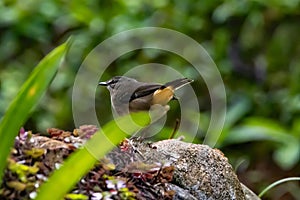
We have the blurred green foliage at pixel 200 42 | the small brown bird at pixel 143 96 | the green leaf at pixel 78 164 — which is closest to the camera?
the green leaf at pixel 78 164

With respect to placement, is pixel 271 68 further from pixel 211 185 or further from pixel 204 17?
pixel 211 185

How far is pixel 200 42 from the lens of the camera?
4.18 metres

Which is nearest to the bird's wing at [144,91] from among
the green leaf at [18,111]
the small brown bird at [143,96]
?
the small brown bird at [143,96]

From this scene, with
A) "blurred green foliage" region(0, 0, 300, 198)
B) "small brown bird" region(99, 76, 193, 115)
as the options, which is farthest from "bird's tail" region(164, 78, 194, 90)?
"blurred green foliage" region(0, 0, 300, 198)

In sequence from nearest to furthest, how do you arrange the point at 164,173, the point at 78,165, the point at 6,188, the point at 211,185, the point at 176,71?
the point at 78,165
the point at 6,188
the point at 164,173
the point at 211,185
the point at 176,71

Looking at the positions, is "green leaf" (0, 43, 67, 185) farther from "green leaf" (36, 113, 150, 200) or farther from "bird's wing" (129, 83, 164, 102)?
"bird's wing" (129, 83, 164, 102)

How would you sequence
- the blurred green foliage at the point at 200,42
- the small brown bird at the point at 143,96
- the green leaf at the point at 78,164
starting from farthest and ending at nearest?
1. the blurred green foliage at the point at 200,42
2. the small brown bird at the point at 143,96
3. the green leaf at the point at 78,164

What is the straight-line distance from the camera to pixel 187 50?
406 cm

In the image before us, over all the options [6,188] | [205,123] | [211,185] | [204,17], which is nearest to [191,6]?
[204,17]

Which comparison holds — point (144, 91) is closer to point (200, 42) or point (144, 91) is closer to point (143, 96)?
point (143, 96)

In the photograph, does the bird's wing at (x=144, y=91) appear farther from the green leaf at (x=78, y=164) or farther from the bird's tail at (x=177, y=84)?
the green leaf at (x=78, y=164)

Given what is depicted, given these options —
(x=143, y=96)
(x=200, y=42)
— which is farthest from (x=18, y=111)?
(x=200, y=42)

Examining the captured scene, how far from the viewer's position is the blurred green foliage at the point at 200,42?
4.02 metres

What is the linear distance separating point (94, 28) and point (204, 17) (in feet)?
2.18
